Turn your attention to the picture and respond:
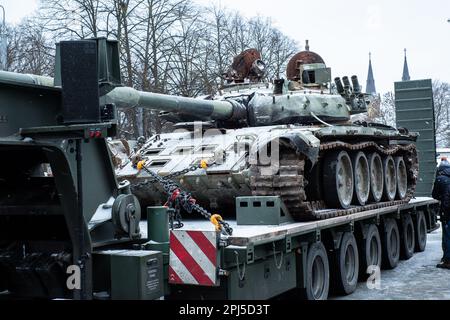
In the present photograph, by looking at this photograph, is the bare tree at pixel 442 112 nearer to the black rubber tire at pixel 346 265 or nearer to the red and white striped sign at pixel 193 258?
the black rubber tire at pixel 346 265

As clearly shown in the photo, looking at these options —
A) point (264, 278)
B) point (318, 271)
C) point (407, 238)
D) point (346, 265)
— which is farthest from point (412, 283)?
point (264, 278)

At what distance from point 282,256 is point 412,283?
12.6ft

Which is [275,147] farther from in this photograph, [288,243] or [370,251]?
[370,251]

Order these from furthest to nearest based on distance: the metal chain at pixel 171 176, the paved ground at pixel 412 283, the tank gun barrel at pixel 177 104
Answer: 1. the paved ground at pixel 412 283
2. the metal chain at pixel 171 176
3. the tank gun barrel at pixel 177 104

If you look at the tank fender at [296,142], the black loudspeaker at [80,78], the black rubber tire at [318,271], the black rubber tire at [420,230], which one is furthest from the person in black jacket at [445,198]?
the black loudspeaker at [80,78]

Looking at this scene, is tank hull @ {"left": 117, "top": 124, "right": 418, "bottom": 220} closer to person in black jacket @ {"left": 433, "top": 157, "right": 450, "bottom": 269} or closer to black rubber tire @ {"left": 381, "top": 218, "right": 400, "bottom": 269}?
black rubber tire @ {"left": 381, "top": 218, "right": 400, "bottom": 269}

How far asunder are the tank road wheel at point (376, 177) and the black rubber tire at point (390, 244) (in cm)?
82

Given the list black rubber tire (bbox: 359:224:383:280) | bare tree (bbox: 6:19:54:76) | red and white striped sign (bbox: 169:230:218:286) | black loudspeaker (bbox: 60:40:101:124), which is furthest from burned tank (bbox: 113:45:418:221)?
bare tree (bbox: 6:19:54:76)

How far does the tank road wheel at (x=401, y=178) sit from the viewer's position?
12.2 m

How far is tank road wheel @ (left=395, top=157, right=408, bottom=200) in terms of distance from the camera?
12.2 metres

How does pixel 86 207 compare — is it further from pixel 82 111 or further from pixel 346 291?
pixel 346 291

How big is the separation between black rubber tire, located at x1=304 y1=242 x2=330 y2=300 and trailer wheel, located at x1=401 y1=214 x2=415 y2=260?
4512mm

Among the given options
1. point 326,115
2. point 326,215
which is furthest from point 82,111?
point 326,115

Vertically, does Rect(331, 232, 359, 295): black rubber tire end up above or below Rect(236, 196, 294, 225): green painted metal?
below
